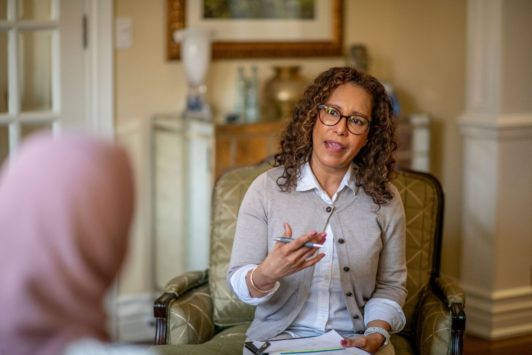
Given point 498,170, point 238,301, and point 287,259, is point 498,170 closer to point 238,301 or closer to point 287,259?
point 238,301

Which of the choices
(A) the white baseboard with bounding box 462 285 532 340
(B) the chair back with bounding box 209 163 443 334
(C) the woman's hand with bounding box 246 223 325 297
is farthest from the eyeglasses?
(A) the white baseboard with bounding box 462 285 532 340

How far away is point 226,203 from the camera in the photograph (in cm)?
310

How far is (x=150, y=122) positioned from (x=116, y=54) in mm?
332

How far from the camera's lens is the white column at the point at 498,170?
13.9ft

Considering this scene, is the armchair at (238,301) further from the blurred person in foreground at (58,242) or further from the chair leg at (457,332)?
the blurred person in foreground at (58,242)

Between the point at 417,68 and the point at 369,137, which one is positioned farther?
the point at 417,68

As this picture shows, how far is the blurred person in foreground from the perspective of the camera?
121cm

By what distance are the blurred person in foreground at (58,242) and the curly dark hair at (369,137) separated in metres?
1.48

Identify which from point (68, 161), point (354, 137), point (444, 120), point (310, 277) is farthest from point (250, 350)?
point (444, 120)

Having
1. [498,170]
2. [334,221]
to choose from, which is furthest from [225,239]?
[498,170]

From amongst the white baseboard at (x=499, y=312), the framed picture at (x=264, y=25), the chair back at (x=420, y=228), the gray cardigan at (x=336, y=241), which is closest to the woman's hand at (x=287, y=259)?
the gray cardigan at (x=336, y=241)

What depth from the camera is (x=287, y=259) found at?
238cm

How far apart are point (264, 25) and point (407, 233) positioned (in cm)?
169

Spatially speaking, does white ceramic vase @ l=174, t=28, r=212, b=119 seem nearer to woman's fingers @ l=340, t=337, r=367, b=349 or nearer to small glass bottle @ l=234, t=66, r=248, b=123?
small glass bottle @ l=234, t=66, r=248, b=123
